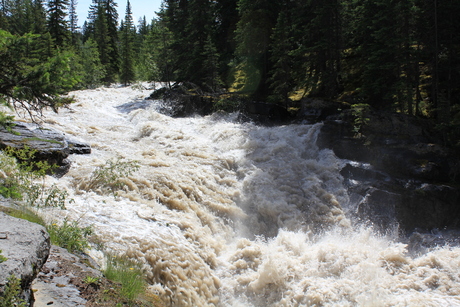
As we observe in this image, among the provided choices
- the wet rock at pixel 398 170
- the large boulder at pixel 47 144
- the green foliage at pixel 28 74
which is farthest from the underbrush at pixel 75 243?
the wet rock at pixel 398 170

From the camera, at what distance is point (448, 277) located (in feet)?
22.9

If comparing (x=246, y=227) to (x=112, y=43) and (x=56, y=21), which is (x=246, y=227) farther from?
(x=112, y=43)

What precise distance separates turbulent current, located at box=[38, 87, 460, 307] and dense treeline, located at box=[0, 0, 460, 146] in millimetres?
3333

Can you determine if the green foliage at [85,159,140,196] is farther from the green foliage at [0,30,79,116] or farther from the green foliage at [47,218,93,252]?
the green foliage at [0,30,79,116]

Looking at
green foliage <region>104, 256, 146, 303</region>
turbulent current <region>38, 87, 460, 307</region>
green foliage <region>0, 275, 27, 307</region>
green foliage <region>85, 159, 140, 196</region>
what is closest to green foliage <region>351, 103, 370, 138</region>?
turbulent current <region>38, 87, 460, 307</region>

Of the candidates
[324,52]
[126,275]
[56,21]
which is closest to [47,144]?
[126,275]

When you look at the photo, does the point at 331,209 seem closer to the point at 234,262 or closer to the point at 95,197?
the point at 234,262

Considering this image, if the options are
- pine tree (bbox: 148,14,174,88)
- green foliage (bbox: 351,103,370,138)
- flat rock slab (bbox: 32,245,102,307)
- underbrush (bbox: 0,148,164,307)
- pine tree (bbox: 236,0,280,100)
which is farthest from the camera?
pine tree (bbox: 148,14,174,88)

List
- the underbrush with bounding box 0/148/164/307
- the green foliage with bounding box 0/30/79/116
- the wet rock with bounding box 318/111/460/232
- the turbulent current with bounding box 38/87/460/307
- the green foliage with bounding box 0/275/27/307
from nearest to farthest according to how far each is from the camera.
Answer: the green foliage with bounding box 0/275/27/307 < the underbrush with bounding box 0/148/164/307 < the green foliage with bounding box 0/30/79/116 < the turbulent current with bounding box 38/87/460/307 < the wet rock with bounding box 318/111/460/232

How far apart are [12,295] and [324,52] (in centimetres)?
1948

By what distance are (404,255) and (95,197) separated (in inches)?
311

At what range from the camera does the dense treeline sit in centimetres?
1459

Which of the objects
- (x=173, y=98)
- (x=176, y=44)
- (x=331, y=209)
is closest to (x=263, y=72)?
(x=173, y=98)

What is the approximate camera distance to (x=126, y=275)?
17.3 ft
